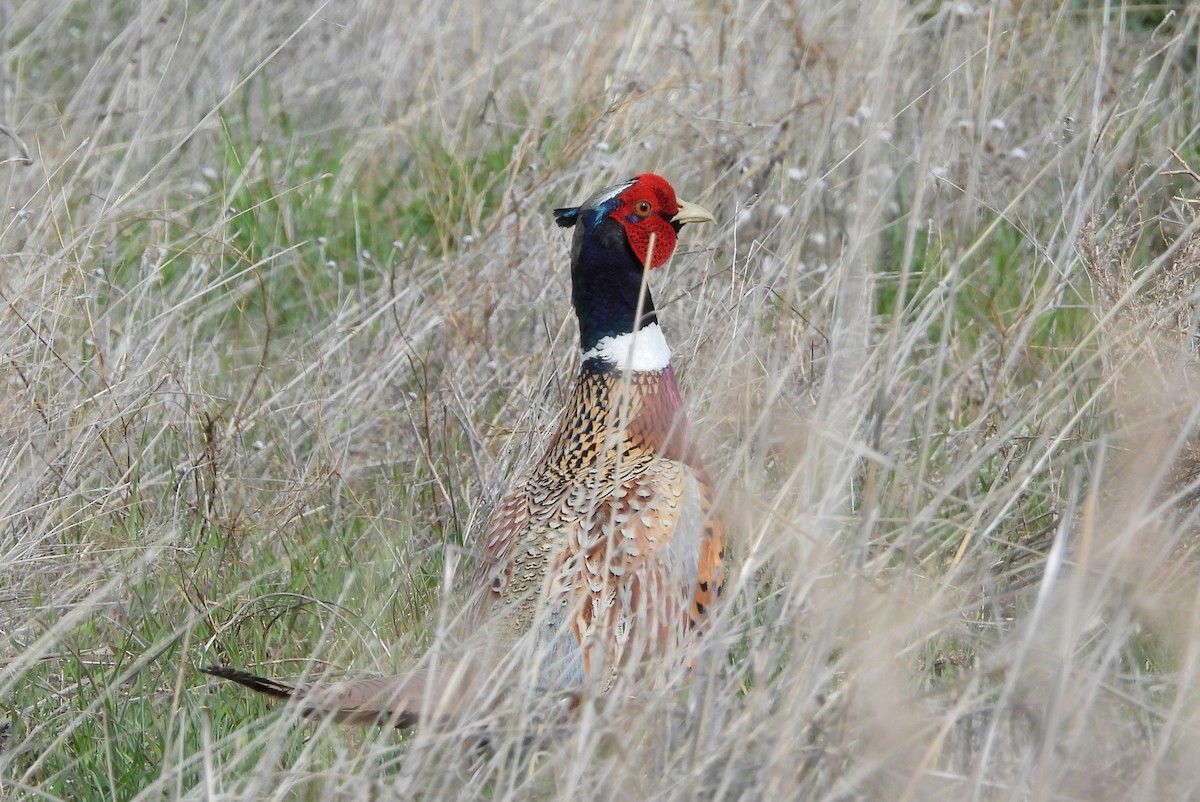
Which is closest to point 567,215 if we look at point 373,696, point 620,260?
point 620,260

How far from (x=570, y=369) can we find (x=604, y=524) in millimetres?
999

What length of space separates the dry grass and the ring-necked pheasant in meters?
0.12

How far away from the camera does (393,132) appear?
4.87m

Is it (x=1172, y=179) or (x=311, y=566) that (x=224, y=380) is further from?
(x=1172, y=179)

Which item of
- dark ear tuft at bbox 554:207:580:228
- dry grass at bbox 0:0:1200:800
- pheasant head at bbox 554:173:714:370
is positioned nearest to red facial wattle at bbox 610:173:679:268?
pheasant head at bbox 554:173:714:370

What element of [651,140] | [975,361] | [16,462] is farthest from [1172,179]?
[16,462]

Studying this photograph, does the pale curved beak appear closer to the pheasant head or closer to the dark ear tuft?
the pheasant head

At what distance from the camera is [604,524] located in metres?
2.75

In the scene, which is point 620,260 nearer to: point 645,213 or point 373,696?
point 645,213

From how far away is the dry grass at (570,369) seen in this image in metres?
2.00

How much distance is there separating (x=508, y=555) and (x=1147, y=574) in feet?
4.12

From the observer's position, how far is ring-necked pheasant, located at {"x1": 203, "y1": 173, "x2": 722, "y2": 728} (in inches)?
93.8

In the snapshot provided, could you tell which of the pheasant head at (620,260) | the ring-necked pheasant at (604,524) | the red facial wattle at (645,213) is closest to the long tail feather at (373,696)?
the ring-necked pheasant at (604,524)

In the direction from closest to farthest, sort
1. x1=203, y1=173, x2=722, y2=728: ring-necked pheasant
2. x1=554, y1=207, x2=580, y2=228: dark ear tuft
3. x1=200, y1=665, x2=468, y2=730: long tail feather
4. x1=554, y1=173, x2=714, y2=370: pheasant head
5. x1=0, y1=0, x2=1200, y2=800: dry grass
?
x1=0, y1=0, x2=1200, y2=800: dry grass < x1=200, y1=665, x2=468, y2=730: long tail feather < x1=203, y1=173, x2=722, y2=728: ring-necked pheasant < x1=554, y1=173, x2=714, y2=370: pheasant head < x1=554, y1=207, x2=580, y2=228: dark ear tuft
